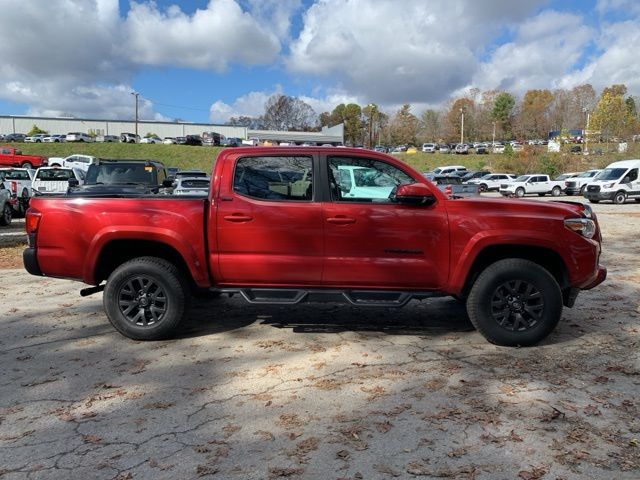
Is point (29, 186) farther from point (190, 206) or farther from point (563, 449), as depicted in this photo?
point (563, 449)

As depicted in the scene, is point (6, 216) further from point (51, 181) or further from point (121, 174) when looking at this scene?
point (121, 174)

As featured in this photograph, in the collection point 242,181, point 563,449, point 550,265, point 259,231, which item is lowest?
point 563,449

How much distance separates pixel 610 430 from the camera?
345cm

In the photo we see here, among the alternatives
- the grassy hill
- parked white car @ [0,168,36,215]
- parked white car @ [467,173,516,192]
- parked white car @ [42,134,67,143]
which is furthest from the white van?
parked white car @ [42,134,67,143]

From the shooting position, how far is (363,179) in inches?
206

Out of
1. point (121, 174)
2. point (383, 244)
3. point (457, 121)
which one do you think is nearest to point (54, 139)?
point (121, 174)

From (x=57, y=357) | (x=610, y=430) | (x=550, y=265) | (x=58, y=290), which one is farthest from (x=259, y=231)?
(x=58, y=290)

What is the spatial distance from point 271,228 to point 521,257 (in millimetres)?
2454

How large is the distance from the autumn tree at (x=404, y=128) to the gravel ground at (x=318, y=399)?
107 m

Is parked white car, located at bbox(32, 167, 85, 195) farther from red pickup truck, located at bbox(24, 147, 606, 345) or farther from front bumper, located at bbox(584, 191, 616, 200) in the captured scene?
front bumper, located at bbox(584, 191, 616, 200)

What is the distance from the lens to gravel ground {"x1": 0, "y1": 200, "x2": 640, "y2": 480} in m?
3.09

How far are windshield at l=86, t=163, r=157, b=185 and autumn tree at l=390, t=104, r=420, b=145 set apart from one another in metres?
101

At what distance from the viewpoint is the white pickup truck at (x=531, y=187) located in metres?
35.4

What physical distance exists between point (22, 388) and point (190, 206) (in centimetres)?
207
